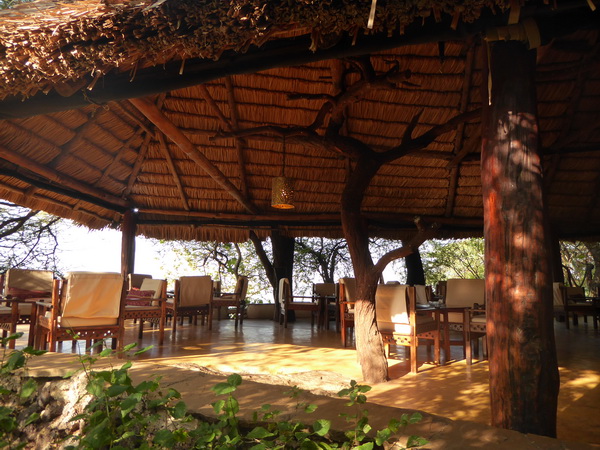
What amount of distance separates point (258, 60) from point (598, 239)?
9838mm

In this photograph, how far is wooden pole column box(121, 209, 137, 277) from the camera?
784 cm

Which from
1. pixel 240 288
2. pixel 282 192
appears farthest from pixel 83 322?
pixel 240 288

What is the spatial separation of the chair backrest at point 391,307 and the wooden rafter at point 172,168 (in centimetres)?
423

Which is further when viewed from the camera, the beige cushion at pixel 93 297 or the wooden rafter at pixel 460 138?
the wooden rafter at pixel 460 138

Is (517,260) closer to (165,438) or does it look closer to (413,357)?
(165,438)

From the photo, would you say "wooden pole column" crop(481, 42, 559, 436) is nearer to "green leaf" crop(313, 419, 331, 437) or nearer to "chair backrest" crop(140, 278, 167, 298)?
"green leaf" crop(313, 419, 331, 437)

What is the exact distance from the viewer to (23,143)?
5.18 metres

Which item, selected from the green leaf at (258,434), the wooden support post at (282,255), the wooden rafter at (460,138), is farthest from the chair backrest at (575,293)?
the green leaf at (258,434)

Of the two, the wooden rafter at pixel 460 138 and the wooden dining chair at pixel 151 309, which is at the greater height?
the wooden rafter at pixel 460 138

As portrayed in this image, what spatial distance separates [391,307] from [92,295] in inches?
116

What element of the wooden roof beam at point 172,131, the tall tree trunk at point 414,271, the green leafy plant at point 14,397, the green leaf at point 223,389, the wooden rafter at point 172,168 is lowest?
the green leafy plant at point 14,397

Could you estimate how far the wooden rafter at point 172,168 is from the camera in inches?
258

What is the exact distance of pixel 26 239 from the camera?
10617 mm

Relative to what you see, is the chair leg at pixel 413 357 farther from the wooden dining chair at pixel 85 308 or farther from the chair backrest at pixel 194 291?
the chair backrest at pixel 194 291
